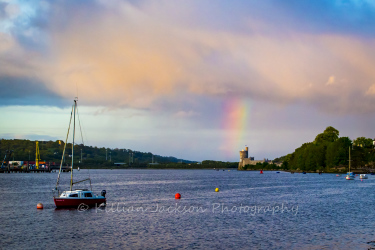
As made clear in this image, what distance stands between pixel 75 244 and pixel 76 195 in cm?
2794

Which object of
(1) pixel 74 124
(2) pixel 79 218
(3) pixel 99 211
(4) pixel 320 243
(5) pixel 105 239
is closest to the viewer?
(4) pixel 320 243

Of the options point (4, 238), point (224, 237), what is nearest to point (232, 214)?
point (224, 237)

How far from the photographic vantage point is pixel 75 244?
3991cm

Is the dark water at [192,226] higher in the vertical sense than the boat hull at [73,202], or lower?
lower

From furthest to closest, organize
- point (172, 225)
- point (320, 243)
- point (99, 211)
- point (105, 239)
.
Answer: point (99, 211) < point (172, 225) < point (105, 239) < point (320, 243)

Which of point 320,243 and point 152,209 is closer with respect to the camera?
point 320,243

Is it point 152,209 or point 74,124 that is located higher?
point 74,124

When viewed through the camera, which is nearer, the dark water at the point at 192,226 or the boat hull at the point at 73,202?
the dark water at the point at 192,226

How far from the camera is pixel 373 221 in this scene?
174 feet

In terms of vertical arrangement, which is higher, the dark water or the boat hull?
the boat hull

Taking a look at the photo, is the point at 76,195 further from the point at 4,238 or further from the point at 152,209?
the point at 4,238

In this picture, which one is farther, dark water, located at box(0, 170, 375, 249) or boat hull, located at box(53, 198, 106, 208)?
boat hull, located at box(53, 198, 106, 208)

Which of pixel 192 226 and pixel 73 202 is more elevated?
pixel 73 202

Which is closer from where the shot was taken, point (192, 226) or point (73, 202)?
point (192, 226)
